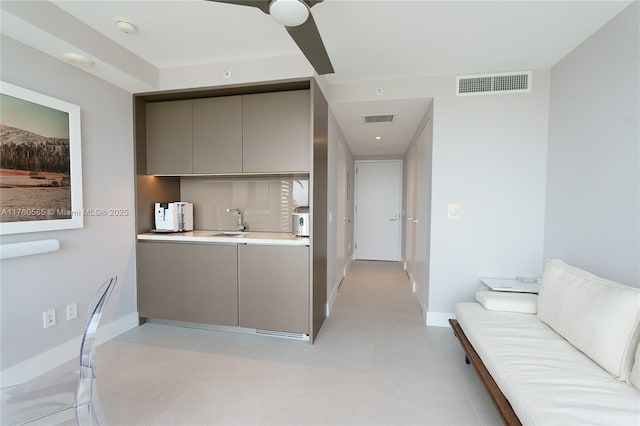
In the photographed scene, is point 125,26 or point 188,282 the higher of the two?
point 125,26

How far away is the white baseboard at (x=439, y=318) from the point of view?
286 centimetres

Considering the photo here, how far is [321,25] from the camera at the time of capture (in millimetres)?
2012

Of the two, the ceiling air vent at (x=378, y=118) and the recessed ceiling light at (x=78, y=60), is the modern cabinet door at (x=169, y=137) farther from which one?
the ceiling air vent at (x=378, y=118)

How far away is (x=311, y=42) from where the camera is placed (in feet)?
5.46

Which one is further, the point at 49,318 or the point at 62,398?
the point at 49,318

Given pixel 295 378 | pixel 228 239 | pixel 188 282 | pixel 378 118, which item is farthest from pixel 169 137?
pixel 295 378

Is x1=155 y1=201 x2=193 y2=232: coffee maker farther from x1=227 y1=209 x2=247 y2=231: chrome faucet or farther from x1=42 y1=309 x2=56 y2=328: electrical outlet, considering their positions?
x1=42 y1=309 x2=56 y2=328: electrical outlet

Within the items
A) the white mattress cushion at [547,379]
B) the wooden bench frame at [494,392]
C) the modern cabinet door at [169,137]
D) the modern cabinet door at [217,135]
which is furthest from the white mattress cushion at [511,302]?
the modern cabinet door at [169,137]

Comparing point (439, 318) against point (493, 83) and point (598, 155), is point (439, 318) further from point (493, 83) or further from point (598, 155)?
point (493, 83)

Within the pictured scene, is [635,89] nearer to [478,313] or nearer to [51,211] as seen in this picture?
[478,313]

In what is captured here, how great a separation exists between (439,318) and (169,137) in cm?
332

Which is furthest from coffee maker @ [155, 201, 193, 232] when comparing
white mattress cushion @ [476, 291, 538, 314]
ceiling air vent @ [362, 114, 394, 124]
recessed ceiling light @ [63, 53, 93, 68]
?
white mattress cushion @ [476, 291, 538, 314]

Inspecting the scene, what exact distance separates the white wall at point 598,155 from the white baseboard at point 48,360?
3.99 meters

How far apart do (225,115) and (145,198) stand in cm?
120
